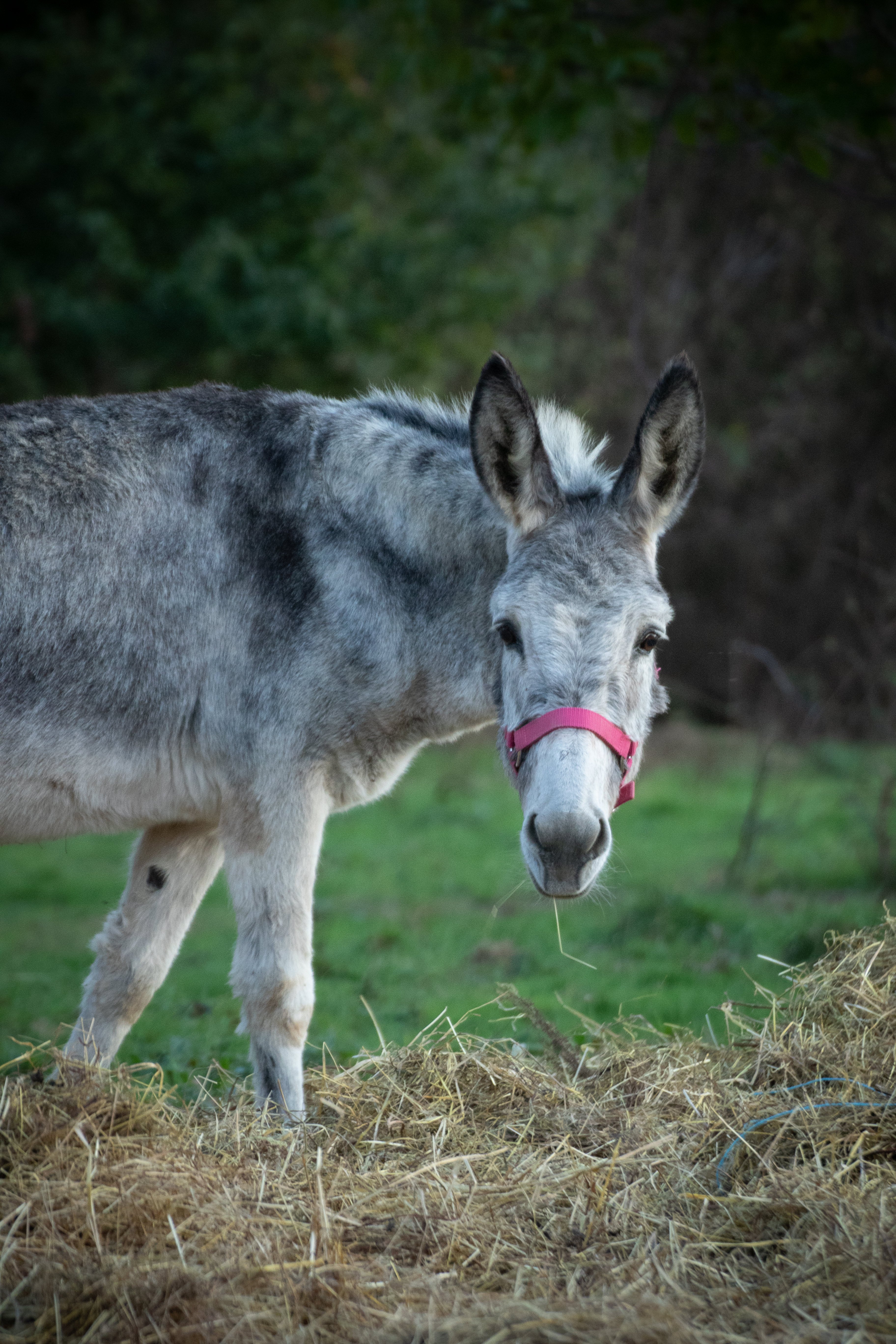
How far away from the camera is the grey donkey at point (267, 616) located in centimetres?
341

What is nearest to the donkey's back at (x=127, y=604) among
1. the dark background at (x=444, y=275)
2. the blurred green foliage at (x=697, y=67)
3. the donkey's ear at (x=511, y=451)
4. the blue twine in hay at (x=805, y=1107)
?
the donkey's ear at (x=511, y=451)

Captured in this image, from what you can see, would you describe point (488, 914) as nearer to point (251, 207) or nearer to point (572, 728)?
point (572, 728)

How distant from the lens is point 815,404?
13047mm

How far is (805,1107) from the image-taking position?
3.06 m

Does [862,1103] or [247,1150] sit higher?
[862,1103]

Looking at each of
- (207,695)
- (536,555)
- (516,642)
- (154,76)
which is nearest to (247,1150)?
(207,695)

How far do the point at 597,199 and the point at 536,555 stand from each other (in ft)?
44.7

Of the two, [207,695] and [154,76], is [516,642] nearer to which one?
[207,695]

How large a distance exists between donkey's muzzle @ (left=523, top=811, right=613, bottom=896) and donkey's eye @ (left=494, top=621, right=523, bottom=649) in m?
0.53

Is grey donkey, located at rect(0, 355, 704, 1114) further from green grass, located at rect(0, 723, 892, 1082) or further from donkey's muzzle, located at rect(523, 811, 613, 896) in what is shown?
green grass, located at rect(0, 723, 892, 1082)

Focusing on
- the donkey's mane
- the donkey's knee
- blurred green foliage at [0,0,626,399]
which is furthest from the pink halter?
blurred green foliage at [0,0,626,399]

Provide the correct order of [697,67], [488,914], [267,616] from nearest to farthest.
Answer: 1. [267,616]
2. [697,67]
3. [488,914]

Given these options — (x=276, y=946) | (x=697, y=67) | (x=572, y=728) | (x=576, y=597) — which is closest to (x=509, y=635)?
(x=576, y=597)

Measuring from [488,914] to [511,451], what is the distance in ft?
13.6
